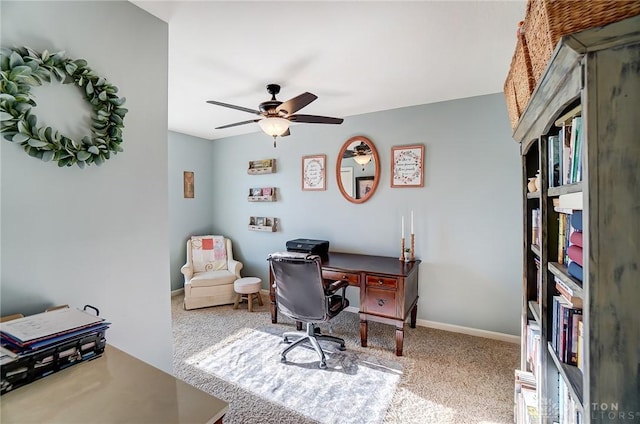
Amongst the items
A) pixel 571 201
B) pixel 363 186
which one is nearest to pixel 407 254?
pixel 363 186

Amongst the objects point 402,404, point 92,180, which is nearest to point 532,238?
point 402,404

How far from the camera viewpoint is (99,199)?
131cm

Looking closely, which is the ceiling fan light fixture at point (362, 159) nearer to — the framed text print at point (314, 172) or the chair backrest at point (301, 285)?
the framed text print at point (314, 172)


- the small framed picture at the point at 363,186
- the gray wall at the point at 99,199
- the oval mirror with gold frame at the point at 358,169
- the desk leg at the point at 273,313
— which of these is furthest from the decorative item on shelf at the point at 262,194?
the gray wall at the point at 99,199

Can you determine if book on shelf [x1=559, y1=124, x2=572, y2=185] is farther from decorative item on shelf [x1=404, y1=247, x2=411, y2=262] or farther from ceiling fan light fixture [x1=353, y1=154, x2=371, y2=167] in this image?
ceiling fan light fixture [x1=353, y1=154, x2=371, y2=167]

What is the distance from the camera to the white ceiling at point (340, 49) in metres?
1.48

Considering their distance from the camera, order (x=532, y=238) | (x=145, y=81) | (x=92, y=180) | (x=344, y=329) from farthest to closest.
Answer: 1. (x=344, y=329)
2. (x=532, y=238)
3. (x=145, y=81)
4. (x=92, y=180)

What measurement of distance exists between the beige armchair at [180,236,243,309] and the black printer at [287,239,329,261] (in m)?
1.07

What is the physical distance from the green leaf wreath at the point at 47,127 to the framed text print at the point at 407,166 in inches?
98.2

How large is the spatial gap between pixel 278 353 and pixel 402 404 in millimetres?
1095

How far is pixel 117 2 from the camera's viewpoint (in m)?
1.37

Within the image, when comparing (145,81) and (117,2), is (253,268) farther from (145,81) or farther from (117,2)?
(117,2)

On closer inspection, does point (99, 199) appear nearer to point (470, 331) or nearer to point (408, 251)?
point (408, 251)

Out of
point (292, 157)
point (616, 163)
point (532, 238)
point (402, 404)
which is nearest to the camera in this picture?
point (616, 163)
